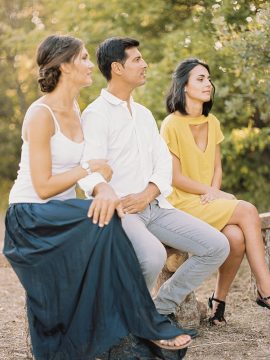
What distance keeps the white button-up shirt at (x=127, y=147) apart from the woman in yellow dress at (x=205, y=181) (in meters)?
0.42

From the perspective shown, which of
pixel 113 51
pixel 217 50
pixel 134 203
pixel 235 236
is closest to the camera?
pixel 134 203

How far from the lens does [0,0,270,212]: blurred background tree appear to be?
6.09m

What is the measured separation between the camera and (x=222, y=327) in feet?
15.6

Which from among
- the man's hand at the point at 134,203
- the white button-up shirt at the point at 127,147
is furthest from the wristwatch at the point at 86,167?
the man's hand at the point at 134,203

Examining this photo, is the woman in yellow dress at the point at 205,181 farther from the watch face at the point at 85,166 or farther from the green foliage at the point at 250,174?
the green foliage at the point at 250,174

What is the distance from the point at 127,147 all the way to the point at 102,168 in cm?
41

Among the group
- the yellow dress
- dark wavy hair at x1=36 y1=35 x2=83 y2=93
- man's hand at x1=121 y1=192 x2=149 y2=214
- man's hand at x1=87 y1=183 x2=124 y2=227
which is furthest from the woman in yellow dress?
dark wavy hair at x1=36 y1=35 x2=83 y2=93

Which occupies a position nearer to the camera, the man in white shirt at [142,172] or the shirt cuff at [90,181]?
the shirt cuff at [90,181]

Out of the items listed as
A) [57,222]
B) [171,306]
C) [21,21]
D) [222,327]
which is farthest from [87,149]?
[21,21]

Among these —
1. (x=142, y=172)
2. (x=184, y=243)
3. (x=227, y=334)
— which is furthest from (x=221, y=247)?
(x=227, y=334)

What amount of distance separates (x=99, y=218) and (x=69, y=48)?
916mm

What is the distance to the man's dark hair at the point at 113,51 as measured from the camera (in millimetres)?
4270

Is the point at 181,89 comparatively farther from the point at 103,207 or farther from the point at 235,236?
the point at 103,207

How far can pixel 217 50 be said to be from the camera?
280 inches
